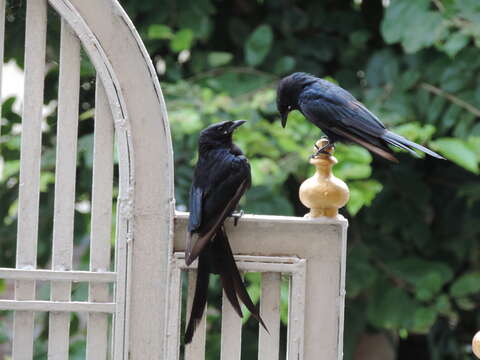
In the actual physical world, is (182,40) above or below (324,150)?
above

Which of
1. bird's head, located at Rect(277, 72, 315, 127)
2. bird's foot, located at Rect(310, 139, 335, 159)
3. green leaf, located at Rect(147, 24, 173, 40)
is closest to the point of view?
bird's foot, located at Rect(310, 139, 335, 159)

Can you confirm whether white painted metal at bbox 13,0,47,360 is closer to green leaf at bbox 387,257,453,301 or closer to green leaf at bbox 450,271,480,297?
green leaf at bbox 387,257,453,301

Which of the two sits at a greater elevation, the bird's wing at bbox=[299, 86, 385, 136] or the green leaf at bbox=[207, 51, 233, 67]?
the green leaf at bbox=[207, 51, 233, 67]

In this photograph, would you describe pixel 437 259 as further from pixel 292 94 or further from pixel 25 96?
pixel 25 96

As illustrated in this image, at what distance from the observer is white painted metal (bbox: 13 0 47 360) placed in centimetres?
204

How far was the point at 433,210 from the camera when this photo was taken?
419 centimetres

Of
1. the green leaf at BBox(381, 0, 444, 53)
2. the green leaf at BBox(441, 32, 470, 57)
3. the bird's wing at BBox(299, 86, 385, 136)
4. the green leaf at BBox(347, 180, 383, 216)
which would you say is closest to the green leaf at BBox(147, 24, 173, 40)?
the green leaf at BBox(381, 0, 444, 53)

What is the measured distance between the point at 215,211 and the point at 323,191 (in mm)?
274

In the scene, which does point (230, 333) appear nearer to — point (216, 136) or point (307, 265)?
point (307, 265)

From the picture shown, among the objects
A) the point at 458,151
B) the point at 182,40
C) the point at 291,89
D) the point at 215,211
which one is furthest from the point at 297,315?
the point at 182,40

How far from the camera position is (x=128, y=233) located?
2.04m

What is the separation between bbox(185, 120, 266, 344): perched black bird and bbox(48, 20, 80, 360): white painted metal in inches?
11.7

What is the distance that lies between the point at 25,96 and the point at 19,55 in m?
0.99

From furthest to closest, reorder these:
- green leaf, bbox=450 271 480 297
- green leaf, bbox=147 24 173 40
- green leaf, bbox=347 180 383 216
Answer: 1. green leaf, bbox=450 271 480 297
2. green leaf, bbox=147 24 173 40
3. green leaf, bbox=347 180 383 216
